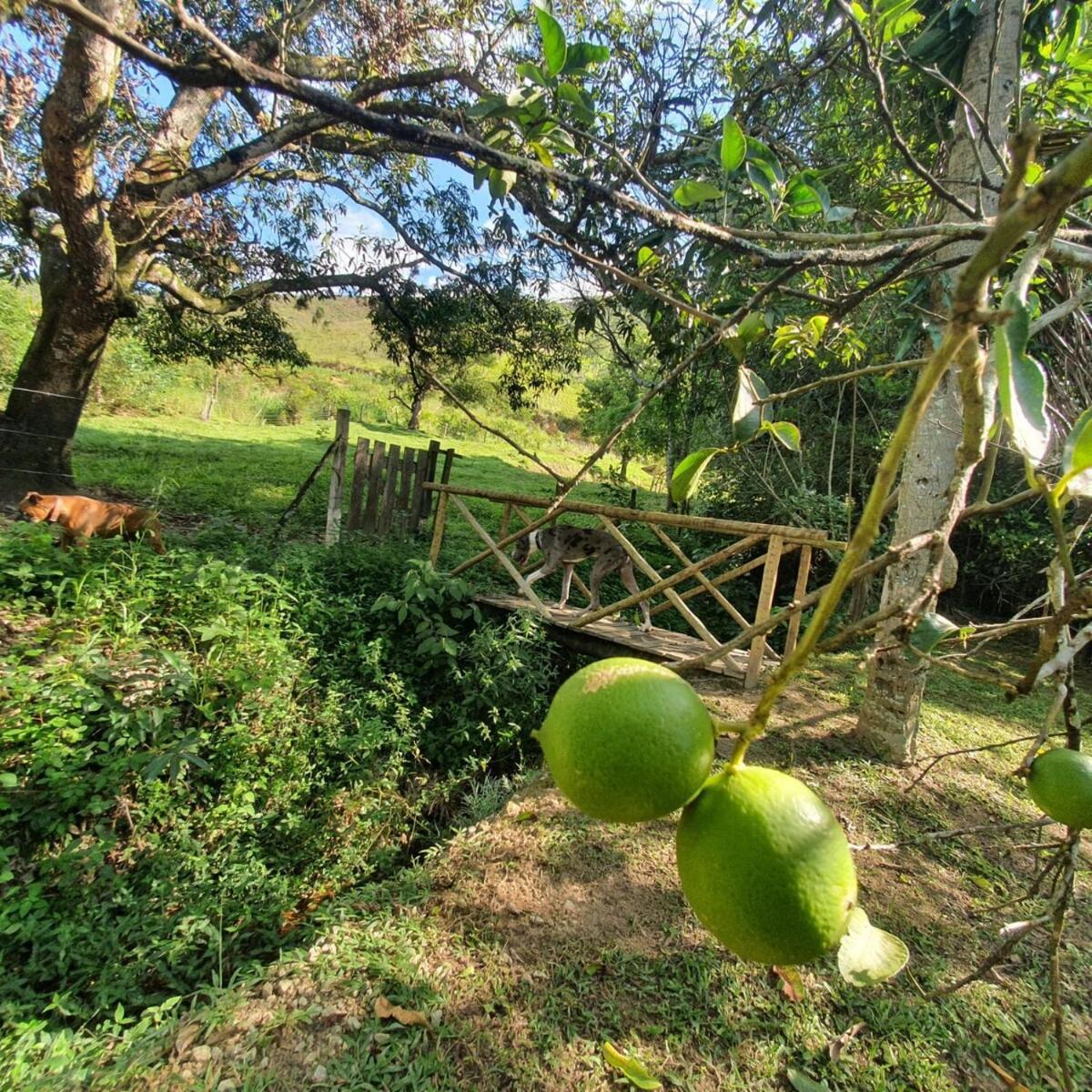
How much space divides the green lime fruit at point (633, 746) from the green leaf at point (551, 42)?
0.83m

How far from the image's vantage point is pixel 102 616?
346cm

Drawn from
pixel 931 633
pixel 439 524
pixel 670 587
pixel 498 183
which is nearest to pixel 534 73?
pixel 498 183

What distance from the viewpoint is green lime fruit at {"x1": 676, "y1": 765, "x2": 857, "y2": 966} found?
0.48 meters

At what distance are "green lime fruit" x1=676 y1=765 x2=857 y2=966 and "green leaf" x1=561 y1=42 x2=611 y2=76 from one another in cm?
96

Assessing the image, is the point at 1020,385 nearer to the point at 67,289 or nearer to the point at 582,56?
the point at 582,56

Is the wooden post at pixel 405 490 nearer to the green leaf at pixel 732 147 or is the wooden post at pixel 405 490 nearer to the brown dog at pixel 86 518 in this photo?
the brown dog at pixel 86 518

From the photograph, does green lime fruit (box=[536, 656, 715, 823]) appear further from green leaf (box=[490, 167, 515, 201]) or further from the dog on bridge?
the dog on bridge

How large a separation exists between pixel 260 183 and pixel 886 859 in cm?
907

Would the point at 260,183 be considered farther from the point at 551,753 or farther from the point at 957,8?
the point at 551,753

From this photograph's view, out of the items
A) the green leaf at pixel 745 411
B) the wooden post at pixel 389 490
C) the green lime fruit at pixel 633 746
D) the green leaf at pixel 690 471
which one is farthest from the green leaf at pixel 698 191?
the wooden post at pixel 389 490

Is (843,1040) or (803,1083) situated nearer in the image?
(803,1083)

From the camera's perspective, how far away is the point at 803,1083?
1.75 metres

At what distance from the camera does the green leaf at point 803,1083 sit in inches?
68.2

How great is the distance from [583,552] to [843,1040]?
164 inches
